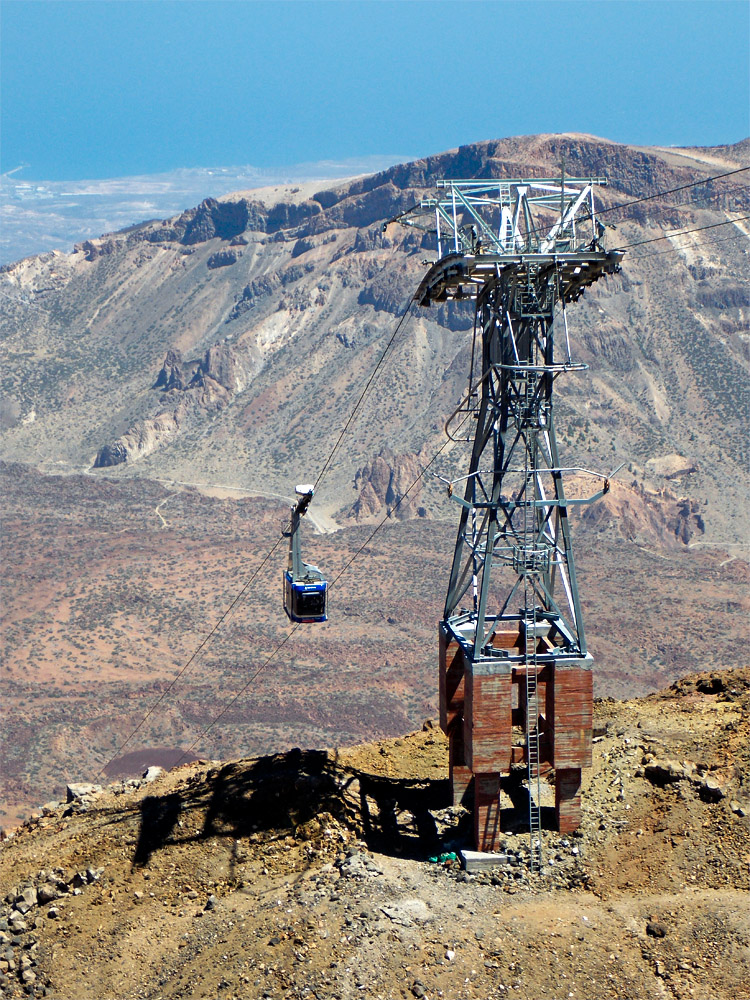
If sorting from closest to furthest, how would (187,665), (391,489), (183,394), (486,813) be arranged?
(486,813) → (187,665) → (391,489) → (183,394)

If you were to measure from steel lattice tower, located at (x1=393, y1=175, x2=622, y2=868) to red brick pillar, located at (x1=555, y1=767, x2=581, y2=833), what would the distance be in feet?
0.06

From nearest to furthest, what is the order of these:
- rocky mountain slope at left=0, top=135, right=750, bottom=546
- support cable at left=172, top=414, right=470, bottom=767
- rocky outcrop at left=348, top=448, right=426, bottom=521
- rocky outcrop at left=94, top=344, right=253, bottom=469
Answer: support cable at left=172, top=414, right=470, bottom=767 → rocky outcrop at left=348, top=448, right=426, bottom=521 → rocky mountain slope at left=0, top=135, right=750, bottom=546 → rocky outcrop at left=94, top=344, right=253, bottom=469

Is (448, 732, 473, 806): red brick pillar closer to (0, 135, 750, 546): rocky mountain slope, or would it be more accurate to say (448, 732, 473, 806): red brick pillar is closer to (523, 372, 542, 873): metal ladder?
(523, 372, 542, 873): metal ladder

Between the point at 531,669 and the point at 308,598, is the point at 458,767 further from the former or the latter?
the point at 308,598

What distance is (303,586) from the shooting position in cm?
2642

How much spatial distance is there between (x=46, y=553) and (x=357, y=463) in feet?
101

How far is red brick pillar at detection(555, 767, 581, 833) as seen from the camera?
23625mm

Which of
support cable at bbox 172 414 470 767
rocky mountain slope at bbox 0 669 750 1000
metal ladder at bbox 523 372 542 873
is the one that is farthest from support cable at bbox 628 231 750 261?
metal ladder at bbox 523 372 542 873

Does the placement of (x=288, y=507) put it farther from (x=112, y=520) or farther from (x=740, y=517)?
(x=740, y=517)

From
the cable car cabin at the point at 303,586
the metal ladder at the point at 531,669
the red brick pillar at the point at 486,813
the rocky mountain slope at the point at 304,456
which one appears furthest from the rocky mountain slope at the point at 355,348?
the red brick pillar at the point at 486,813

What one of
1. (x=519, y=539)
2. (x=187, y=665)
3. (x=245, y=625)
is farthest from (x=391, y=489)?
(x=519, y=539)

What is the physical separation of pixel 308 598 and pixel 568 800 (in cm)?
703

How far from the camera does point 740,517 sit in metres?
97.8

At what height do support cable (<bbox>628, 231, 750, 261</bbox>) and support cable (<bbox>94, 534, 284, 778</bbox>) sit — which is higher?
support cable (<bbox>628, 231, 750, 261</bbox>)
